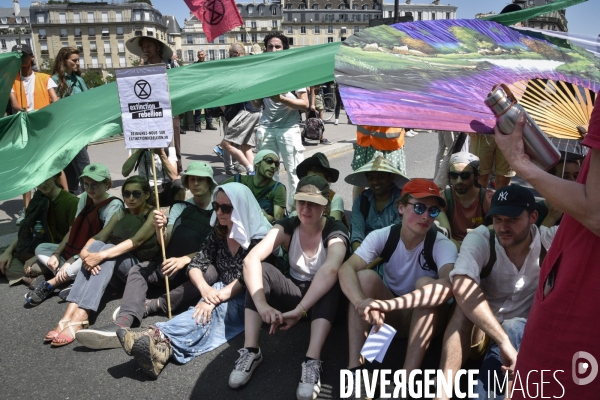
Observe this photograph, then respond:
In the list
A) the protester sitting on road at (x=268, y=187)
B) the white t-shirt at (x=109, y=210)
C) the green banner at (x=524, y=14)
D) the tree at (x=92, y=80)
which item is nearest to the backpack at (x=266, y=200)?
the protester sitting on road at (x=268, y=187)

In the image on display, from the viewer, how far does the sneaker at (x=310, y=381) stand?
2955mm

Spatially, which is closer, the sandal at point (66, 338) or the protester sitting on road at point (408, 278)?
the protester sitting on road at point (408, 278)

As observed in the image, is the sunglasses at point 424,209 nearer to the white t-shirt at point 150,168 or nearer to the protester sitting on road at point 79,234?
the protester sitting on road at point 79,234

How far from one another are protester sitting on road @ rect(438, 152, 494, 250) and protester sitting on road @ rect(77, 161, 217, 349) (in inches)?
77.7

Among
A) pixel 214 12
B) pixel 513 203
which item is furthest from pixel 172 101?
pixel 513 203

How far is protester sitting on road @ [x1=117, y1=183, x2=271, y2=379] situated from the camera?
131 inches

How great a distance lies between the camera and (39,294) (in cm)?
430

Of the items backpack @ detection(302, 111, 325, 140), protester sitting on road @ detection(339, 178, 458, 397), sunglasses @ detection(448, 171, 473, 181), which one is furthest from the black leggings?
backpack @ detection(302, 111, 325, 140)

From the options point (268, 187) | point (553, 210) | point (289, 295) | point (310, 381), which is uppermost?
point (553, 210)

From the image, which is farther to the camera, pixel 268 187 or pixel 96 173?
pixel 268 187

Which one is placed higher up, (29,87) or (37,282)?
(29,87)

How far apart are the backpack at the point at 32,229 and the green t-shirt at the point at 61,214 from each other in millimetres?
41

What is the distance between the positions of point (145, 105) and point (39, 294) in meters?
1.90

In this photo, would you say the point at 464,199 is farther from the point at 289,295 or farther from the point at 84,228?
the point at 84,228
